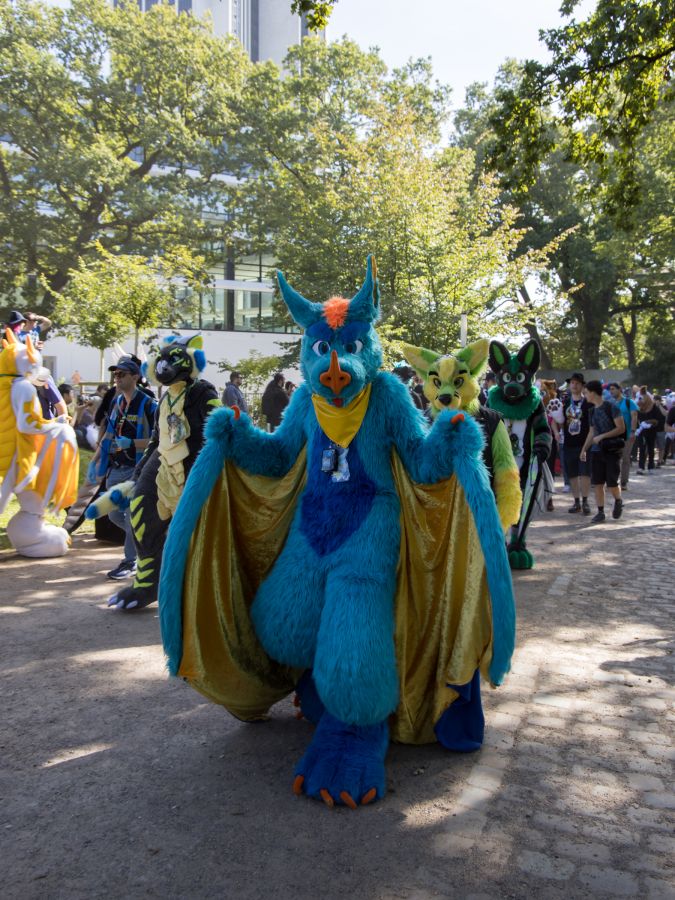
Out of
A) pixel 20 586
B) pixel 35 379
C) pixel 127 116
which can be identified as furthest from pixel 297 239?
pixel 20 586

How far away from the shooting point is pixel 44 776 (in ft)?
11.3

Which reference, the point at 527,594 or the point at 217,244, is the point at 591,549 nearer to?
the point at 527,594

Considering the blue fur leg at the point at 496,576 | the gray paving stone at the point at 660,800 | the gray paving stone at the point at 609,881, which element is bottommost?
the gray paving stone at the point at 609,881

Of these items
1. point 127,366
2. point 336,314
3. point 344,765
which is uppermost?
point 127,366

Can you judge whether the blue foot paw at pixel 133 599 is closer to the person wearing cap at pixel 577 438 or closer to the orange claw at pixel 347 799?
the orange claw at pixel 347 799

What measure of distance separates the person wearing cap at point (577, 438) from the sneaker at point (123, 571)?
7618 mm

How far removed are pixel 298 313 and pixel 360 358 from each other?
450mm

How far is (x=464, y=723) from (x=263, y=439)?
1.72 metres

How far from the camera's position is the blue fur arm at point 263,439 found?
146 inches

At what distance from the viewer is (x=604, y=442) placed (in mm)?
11109

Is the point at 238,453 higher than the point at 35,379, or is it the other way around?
the point at 35,379

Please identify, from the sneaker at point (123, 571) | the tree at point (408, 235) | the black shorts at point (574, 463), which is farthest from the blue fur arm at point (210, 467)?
the tree at point (408, 235)

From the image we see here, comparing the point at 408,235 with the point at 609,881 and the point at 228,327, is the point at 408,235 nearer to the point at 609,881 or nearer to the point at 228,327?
the point at 609,881

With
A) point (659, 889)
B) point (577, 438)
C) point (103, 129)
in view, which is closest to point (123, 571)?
point (659, 889)
